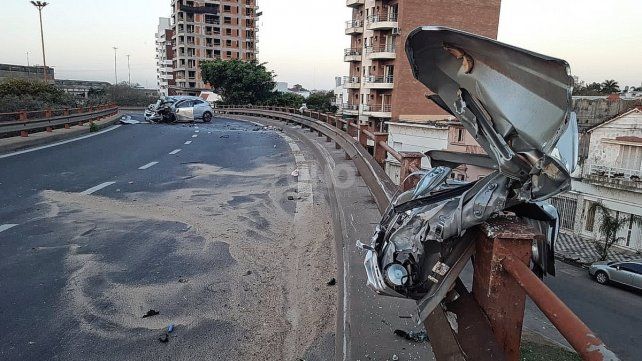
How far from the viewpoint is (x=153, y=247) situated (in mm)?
5191

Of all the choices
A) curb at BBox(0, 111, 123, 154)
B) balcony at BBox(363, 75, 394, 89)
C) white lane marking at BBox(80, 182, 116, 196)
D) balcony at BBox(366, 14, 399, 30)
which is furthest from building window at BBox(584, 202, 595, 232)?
balcony at BBox(366, 14, 399, 30)

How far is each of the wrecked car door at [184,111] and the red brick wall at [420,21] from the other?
25.1 m

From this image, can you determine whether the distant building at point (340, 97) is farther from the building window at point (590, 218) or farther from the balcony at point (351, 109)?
the building window at point (590, 218)

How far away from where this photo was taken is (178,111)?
87.5 feet

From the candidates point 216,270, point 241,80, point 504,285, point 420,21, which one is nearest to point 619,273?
point 216,270

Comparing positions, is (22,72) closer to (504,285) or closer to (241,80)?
(241,80)

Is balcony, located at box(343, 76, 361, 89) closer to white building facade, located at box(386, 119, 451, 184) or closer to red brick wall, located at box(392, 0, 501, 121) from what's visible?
red brick wall, located at box(392, 0, 501, 121)

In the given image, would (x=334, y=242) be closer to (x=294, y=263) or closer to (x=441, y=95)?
(x=294, y=263)

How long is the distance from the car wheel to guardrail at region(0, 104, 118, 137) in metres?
24.3

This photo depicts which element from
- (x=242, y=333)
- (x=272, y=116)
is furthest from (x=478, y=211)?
(x=272, y=116)

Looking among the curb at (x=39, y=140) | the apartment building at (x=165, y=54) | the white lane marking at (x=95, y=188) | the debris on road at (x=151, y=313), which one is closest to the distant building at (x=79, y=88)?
the apartment building at (x=165, y=54)

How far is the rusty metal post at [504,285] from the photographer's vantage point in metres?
2.08

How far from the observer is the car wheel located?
19.8 m

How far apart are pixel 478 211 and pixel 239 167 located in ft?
28.9
